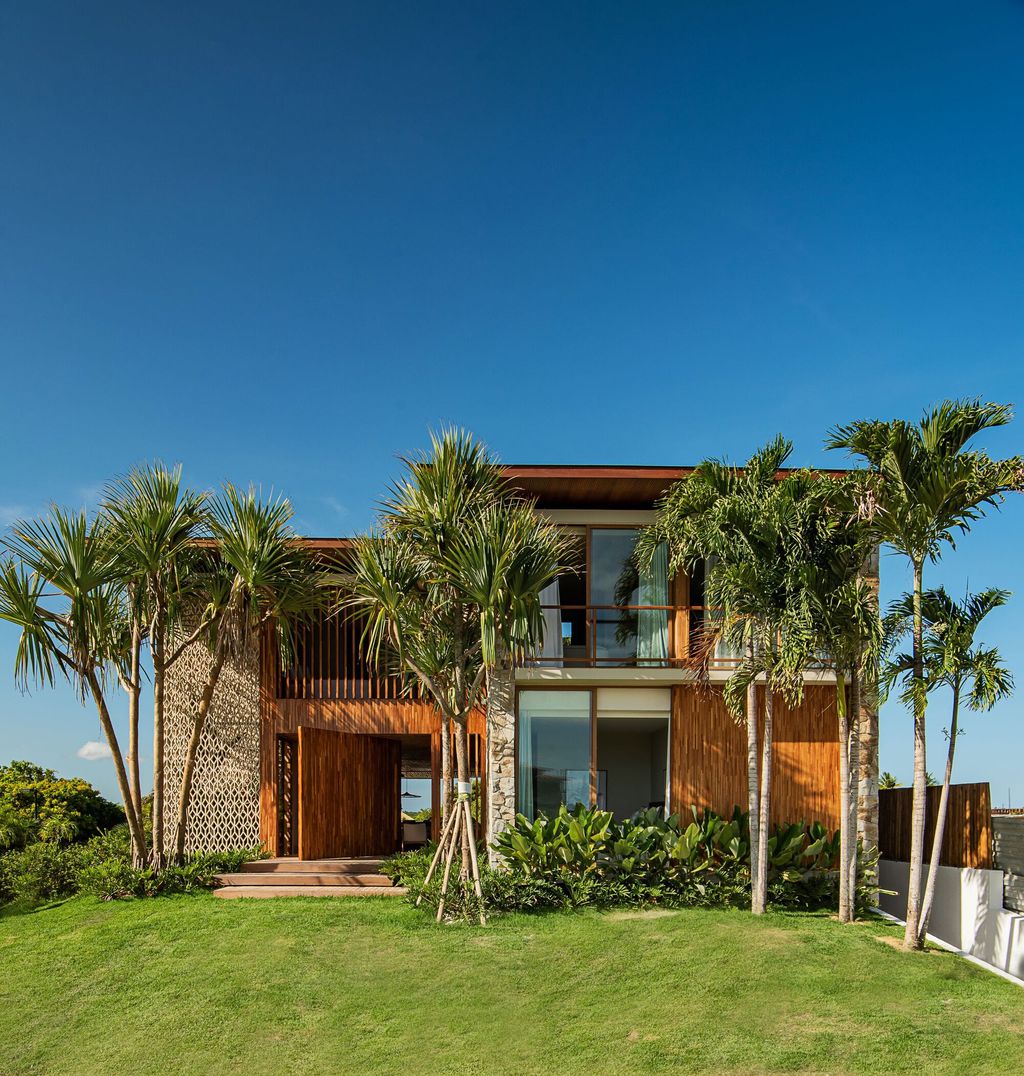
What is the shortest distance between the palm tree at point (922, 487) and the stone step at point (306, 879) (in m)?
6.39

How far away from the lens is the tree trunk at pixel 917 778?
9.81 meters

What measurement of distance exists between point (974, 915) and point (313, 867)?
8.15 meters

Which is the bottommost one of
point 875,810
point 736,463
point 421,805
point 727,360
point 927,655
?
point 421,805

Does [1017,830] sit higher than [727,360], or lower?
lower

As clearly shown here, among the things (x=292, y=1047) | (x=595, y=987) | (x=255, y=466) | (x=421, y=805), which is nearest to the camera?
(x=292, y=1047)

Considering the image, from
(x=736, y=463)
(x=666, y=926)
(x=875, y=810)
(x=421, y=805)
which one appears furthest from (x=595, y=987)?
(x=421, y=805)

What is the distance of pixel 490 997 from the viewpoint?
8734mm

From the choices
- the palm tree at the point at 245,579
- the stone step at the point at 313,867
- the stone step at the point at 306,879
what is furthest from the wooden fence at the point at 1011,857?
the palm tree at the point at 245,579

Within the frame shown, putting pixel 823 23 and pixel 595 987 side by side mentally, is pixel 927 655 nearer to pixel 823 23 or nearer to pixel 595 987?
pixel 595 987

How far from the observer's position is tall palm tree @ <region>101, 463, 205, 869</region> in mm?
12508

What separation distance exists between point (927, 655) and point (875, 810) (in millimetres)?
3349

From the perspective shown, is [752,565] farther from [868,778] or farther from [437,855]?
[437,855]

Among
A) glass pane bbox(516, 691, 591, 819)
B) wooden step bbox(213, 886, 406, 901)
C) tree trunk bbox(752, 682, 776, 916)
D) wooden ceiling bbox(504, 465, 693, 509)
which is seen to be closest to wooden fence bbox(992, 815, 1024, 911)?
tree trunk bbox(752, 682, 776, 916)

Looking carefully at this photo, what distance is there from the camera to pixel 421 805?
24297mm
